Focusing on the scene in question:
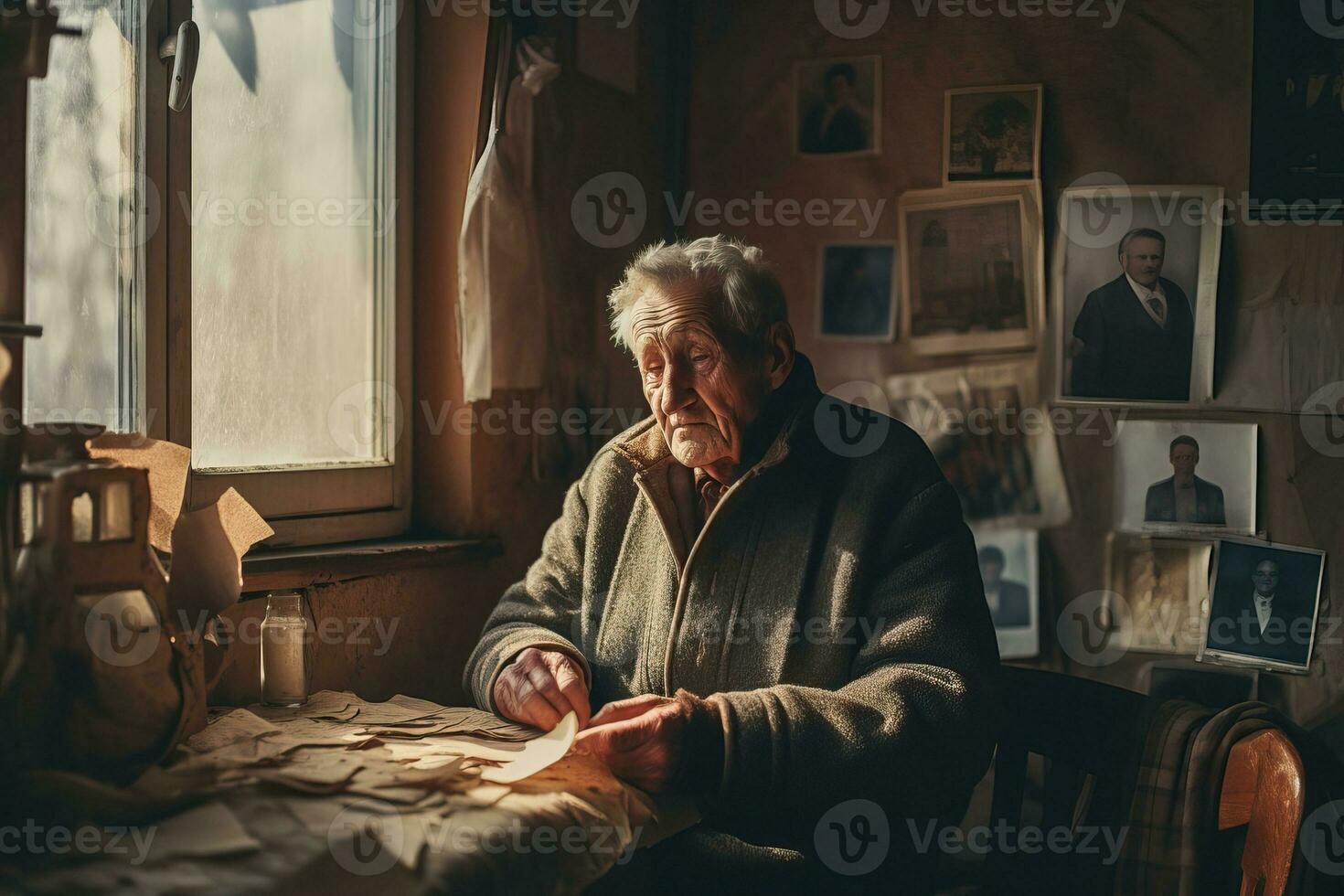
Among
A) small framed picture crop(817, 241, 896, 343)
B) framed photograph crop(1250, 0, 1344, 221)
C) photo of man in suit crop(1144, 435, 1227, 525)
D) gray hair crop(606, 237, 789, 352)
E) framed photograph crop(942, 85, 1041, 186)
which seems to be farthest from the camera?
small framed picture crop(817, 241, 896, 343)

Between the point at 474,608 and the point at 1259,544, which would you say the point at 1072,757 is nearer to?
the point at 1259,544

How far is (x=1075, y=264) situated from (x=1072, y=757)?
1.11m

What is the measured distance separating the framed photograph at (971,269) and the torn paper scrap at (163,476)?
1.58m

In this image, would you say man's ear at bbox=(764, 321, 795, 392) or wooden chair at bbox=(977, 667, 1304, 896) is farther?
man's ear at bbox=(764, 321, 795, 392)

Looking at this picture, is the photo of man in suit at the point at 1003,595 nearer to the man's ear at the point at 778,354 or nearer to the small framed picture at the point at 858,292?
the small framed picture at the point at 858,292

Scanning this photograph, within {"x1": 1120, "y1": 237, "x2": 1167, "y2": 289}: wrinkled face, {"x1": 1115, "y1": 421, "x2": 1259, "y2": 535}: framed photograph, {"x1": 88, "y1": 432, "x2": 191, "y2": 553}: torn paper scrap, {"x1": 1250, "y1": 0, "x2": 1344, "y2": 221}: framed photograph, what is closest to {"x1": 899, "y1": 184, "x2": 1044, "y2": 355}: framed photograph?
{"x1": 1120, "y1": 237, "x2": 1167, "y2": 289}: wrinkled face

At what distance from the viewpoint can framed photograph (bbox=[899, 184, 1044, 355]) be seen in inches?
93.0

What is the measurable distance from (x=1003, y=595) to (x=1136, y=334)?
0.60 metres

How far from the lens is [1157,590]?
7.37ft

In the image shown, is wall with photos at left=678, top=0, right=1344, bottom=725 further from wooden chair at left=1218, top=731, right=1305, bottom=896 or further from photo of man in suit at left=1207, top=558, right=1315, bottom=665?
wooden chair at left=1218, top=731, right=1305, bottom=896

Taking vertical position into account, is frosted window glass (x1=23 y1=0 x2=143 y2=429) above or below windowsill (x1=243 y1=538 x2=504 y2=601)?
above

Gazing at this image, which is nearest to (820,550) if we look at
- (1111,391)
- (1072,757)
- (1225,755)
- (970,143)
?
(1072,757)

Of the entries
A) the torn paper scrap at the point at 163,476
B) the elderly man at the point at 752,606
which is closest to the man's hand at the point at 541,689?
the elderly man at the point at 752,606

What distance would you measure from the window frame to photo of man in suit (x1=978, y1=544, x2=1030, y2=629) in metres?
1.21
